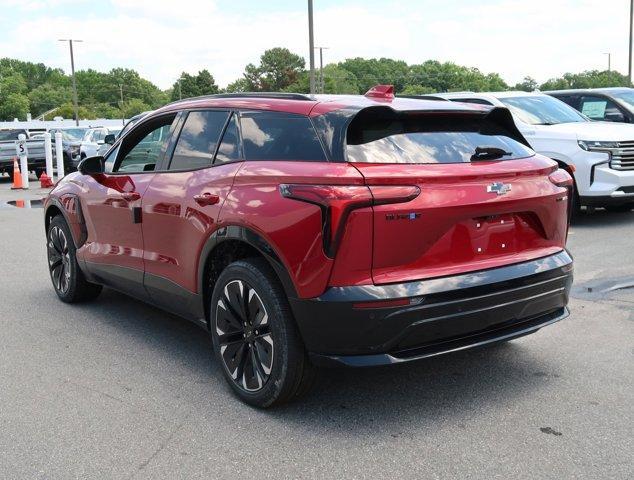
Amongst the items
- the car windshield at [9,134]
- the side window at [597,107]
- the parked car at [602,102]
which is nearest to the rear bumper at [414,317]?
the parked car at [602,102]

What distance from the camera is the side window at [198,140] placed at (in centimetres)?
430

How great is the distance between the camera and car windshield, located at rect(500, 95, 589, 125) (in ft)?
35.0

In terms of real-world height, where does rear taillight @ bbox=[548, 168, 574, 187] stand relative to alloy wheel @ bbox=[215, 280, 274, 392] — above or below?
above

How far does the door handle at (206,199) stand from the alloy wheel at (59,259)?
2.41 meters

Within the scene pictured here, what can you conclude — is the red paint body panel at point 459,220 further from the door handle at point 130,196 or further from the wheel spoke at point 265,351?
the door handle at point 130,196

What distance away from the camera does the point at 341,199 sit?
3.24m

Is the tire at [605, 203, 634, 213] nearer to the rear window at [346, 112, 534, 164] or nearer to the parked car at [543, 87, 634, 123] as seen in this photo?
the parked car at [543, 87, 634, 123]

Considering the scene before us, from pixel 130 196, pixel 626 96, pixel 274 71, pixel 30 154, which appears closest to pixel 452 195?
pixel 130 196

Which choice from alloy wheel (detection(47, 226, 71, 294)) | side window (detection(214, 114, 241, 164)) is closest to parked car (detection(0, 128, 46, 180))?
alloy wheel (detection(47, 226, 71, 294))

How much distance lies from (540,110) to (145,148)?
7676 millimetres

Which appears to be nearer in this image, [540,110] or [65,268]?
[65,268]

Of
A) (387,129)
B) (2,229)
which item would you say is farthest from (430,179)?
(2,229)

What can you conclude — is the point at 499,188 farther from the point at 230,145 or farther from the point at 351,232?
the point at 230,145

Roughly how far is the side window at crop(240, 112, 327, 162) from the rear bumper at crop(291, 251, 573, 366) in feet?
2.45
